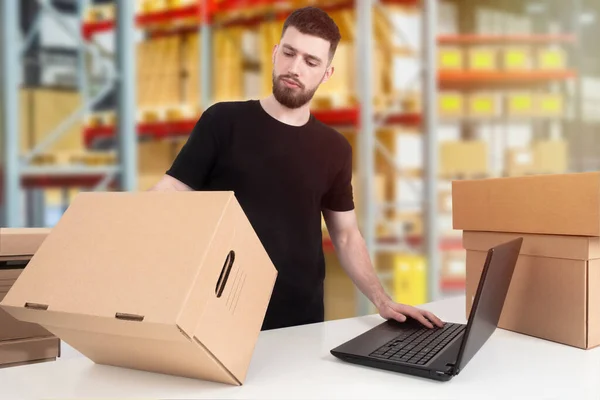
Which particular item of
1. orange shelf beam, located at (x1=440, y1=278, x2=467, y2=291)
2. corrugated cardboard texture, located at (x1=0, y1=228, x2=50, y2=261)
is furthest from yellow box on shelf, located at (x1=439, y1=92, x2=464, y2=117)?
corrugated cardboard texture, located at (x1=0, y1=228, x2=50, y2=261)

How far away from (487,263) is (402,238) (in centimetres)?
264

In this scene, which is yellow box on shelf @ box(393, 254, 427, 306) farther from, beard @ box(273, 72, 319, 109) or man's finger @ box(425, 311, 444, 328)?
man's finger @ box(425, 311, 444, 328)

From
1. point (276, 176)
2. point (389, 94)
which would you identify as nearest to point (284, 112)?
point (276, 176)

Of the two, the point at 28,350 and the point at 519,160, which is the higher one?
the point at 519,160

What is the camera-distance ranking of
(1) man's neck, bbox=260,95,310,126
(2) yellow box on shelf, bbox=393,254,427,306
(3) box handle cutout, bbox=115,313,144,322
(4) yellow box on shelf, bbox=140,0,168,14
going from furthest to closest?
(4) yellow box on shelf, bbox=140,0,168,14 → (2) yellow box on shelf, bbox=393,254,427,306 → (1) man's neck, bbox=260,95,310,126 → (3) box handle cutout, bbox=115,313,144,322

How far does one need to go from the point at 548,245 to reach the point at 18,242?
97 centimetres

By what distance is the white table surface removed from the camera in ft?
2.60

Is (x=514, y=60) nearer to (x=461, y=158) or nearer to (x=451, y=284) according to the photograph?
(x=461, y=158)

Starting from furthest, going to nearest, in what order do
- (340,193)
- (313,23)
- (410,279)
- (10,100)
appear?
(410,279)
(10,100)
(340,193)
(313,23)

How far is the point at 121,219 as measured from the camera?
834 millimetres

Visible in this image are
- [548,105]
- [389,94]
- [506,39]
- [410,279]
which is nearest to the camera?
[389,94]

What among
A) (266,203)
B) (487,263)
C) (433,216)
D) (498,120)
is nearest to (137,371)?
(487,263)

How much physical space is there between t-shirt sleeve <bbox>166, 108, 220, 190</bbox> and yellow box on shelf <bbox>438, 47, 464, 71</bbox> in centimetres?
244

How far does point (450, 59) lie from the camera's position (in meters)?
3.65
